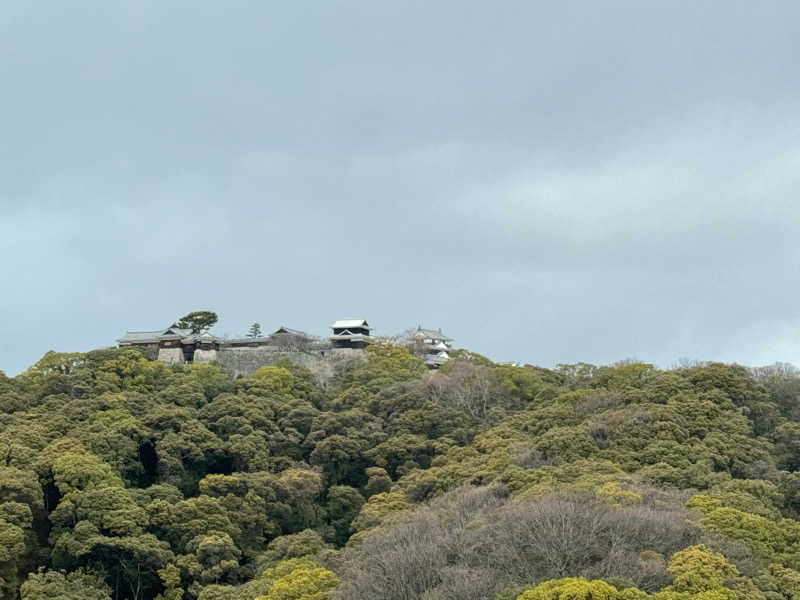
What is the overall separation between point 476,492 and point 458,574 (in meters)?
6.06

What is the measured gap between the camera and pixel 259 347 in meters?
54.9

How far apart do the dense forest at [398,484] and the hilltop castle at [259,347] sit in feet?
19.5

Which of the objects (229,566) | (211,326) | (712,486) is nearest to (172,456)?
(229,566)

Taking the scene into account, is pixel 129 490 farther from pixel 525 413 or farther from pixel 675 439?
pixel 675 439

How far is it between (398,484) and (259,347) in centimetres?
2212

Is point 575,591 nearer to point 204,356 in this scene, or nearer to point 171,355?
point 204,356

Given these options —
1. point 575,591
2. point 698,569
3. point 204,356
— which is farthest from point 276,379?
point 575,591

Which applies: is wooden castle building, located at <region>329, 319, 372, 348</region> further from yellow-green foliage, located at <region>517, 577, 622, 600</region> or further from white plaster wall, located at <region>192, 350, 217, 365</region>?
yellow-green foliage, located at <region>517, 577, 622, 600</region>

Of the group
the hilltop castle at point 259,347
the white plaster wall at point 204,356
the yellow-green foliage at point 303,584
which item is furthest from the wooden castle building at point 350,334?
the yellow-green foliage at point 303,584

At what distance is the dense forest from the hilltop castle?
5.94 m

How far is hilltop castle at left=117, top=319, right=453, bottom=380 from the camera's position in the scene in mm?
51719

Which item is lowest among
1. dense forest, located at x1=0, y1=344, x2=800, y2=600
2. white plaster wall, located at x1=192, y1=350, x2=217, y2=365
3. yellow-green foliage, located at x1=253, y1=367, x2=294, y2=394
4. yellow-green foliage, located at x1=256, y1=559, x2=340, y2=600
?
yellow-green foliage, located at x1=256, y1=559, x2=340, y2=600

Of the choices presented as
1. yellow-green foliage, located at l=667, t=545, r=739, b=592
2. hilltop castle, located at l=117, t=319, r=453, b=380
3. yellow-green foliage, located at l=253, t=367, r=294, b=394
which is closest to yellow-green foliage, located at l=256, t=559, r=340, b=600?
yellow-green foliage, located at l=667, t=545, r=739, b=592

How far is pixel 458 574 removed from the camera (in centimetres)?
2280
